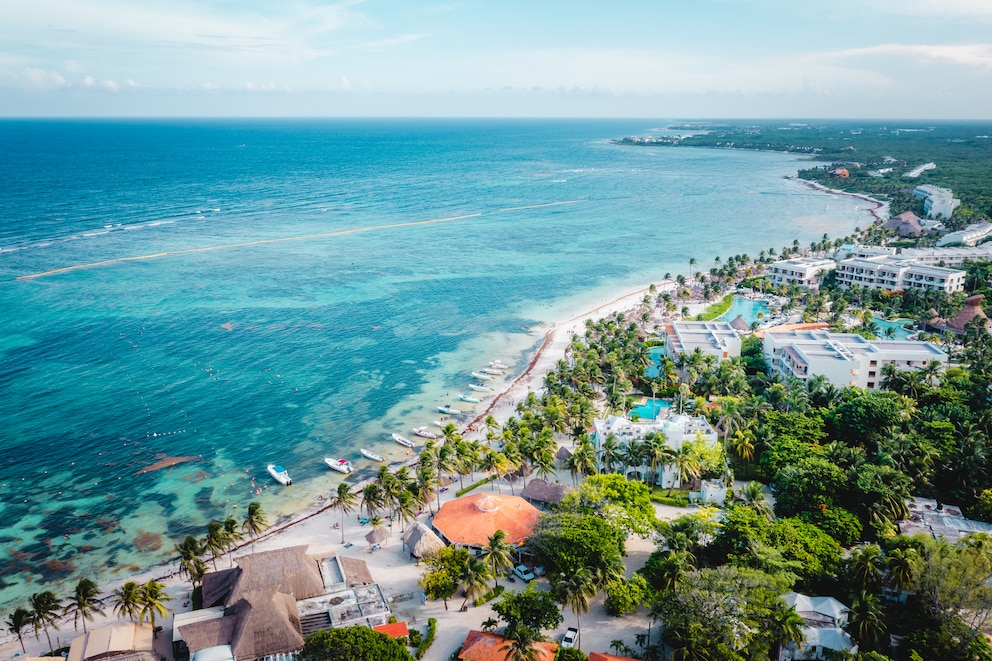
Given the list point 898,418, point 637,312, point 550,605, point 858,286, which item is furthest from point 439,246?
point 550,605

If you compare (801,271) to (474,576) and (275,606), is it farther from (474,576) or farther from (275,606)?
(275,606)

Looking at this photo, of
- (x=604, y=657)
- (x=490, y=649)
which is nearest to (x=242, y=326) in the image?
(x=490, y=649)

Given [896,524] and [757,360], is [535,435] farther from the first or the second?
[757,360]

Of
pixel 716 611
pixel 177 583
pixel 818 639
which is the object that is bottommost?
pixel 177 583

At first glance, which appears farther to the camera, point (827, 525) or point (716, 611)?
point (827, 525)

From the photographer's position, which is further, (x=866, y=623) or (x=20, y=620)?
(x=20, y=620)

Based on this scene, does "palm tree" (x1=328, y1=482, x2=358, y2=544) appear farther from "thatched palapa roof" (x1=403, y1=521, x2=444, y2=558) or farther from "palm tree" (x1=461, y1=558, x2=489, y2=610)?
"palm tree" (x1=461, y1=558, x2=489, y2=610)

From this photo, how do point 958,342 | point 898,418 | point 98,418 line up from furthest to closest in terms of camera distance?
point 958,342 → point 98,418 → point 898,418
